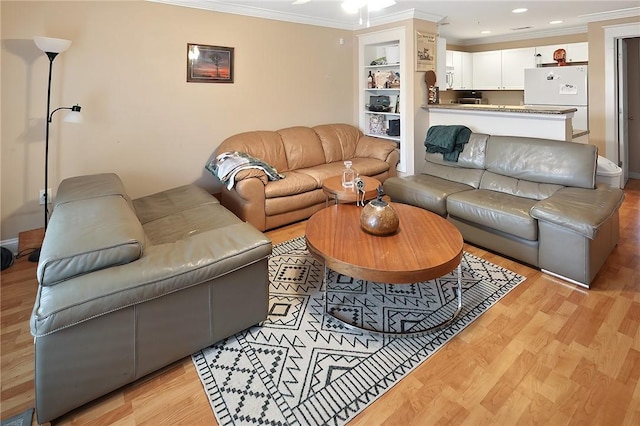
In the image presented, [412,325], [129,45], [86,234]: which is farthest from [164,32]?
Answer: [412,325]

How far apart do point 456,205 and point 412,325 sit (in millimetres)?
1350

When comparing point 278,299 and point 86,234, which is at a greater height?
point 86,234

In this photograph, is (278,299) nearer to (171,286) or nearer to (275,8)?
(171,286)

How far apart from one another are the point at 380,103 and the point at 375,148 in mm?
893

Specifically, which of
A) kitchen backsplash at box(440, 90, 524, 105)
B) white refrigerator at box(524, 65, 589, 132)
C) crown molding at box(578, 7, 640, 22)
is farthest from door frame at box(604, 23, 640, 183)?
kitchen backsplash at box(440, 90, 524, 105)

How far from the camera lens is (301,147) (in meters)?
4.47

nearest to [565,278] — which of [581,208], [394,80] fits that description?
[581,208]

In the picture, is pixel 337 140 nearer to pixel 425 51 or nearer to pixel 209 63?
pixel 425 51

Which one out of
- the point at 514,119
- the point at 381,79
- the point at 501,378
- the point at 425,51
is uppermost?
the point at 425,51

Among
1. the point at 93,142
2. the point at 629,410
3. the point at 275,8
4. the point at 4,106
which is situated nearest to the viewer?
the point at 629,410

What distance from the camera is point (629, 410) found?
153 centimetres

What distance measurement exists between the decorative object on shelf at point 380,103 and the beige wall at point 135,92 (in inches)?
39.1

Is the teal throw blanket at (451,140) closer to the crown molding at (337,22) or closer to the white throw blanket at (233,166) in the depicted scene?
the crown molding at (337,22)

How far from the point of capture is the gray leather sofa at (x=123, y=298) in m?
1.48
